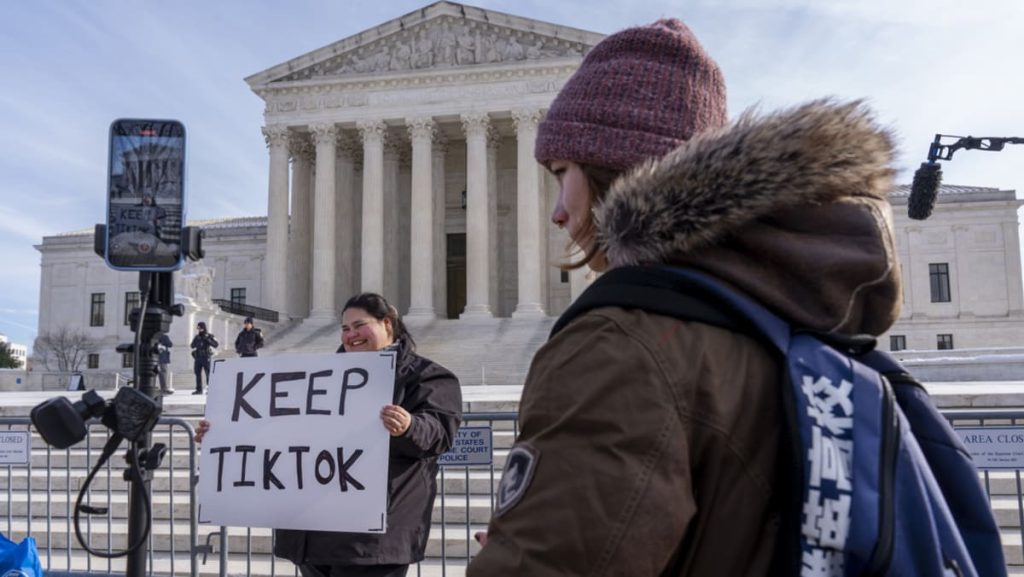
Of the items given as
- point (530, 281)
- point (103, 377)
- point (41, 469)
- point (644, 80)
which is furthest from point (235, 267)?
point (644, 80)

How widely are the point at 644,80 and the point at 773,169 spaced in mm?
373

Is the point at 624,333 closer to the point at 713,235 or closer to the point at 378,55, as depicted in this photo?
the point at 713,235

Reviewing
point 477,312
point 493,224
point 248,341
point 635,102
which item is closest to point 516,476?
point 635,102

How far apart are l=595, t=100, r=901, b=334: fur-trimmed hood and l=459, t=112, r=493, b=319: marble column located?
116 feet

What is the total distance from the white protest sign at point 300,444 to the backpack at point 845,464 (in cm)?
287

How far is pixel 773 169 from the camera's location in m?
1.32

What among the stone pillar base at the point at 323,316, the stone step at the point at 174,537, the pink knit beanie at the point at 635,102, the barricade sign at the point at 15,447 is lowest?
the stone step at the point at 174,537

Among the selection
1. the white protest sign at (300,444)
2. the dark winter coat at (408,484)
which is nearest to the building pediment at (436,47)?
the dark winter coat at (408,484)

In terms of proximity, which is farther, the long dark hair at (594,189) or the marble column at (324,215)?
the marble column at (324,215)

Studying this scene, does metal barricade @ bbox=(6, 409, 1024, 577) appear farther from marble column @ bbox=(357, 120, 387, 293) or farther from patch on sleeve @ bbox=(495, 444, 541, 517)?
marble column @ bbox=(357, 120, 387, 293)

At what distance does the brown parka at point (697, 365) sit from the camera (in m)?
1.14

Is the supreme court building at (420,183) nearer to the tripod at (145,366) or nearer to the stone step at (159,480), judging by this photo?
the stone step at (159,480)

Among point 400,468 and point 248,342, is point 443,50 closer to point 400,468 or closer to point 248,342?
point 248,342

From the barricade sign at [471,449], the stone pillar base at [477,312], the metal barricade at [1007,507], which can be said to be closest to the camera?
the barricade sign at [471,449]
